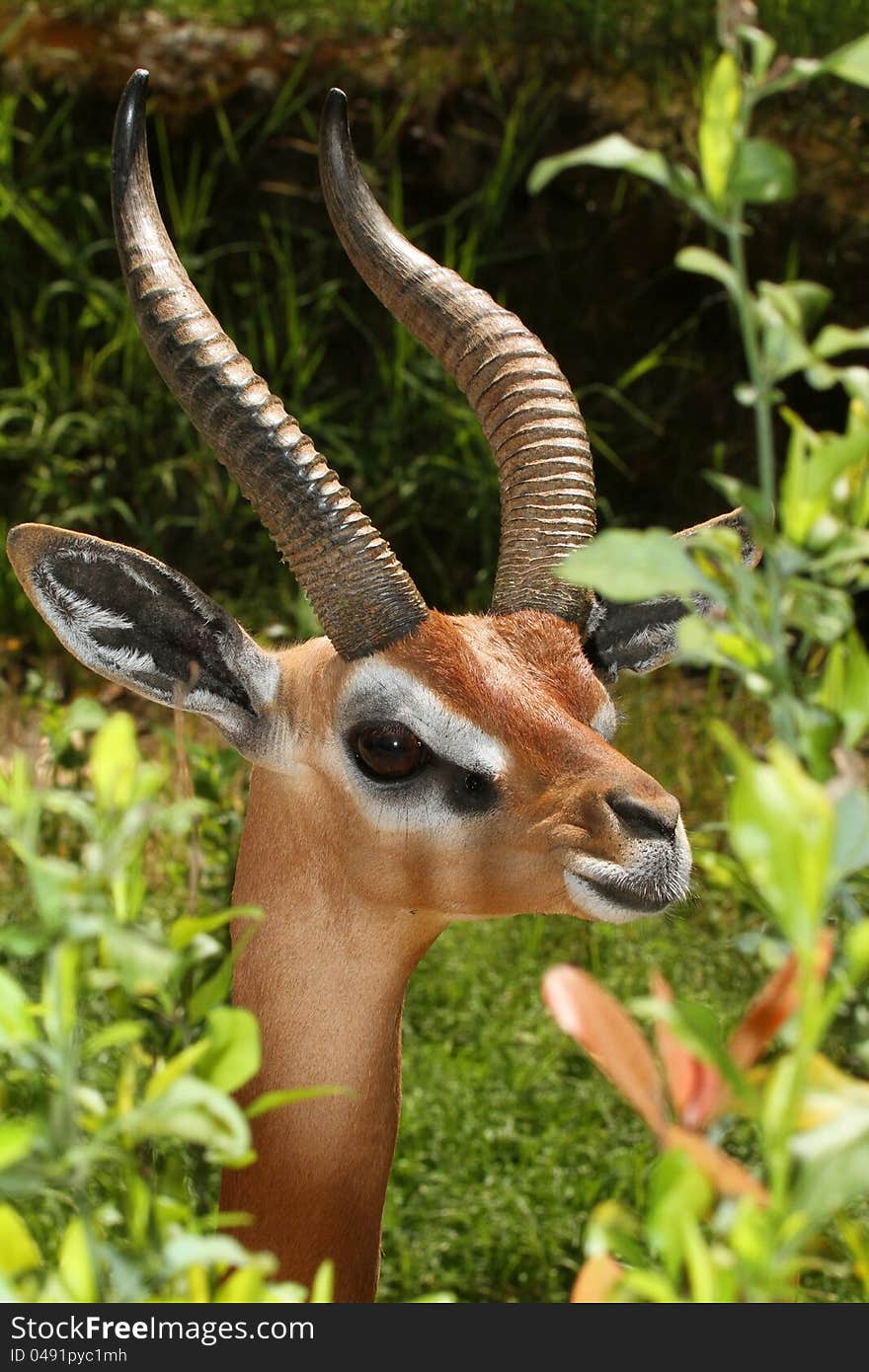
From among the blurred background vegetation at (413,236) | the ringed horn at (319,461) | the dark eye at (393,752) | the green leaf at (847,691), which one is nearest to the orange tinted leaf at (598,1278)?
the green leaf at (847,691)

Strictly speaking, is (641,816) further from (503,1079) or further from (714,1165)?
(503,1079)

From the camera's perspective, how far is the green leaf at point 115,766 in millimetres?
1341

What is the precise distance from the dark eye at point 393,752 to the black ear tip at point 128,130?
986mm

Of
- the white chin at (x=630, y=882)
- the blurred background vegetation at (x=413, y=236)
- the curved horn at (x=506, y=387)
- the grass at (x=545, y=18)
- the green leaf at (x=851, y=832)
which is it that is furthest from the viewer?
the grass at (x=545, y=18)

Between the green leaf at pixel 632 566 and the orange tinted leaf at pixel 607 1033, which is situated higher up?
the green leaf at pixel 632 566

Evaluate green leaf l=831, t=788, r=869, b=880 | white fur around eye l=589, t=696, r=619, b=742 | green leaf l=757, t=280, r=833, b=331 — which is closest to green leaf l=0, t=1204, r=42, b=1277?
green leaf l=831, t=788, r=869, b=880

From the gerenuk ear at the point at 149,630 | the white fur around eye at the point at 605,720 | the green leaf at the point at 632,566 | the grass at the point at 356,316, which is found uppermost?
the grass at the point at 356,316

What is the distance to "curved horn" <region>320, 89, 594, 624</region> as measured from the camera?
290 centimetres

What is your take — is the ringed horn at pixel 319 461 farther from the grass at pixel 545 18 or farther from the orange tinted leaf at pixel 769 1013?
the grass at pixel 545 18

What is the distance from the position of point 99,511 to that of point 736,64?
5123 mm

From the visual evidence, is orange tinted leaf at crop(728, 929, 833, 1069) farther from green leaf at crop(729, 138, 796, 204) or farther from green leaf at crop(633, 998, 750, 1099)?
green leaf at crop(729, 138, 796, 204)

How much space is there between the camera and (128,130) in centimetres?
263

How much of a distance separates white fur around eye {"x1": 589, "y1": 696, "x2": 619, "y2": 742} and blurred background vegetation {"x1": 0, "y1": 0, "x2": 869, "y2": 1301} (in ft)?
10.1
